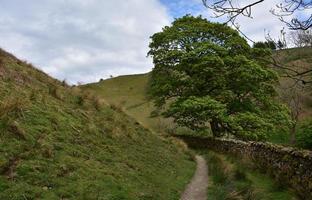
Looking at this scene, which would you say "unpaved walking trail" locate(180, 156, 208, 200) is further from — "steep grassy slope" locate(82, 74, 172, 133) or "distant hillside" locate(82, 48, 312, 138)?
"steep grassy slope" locate(82, 74, 172, 133)

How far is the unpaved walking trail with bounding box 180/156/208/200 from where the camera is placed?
1562 centimetres

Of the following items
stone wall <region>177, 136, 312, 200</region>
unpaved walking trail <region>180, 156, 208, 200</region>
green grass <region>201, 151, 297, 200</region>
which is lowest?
unpaved walking trail <region>180, 156, 208, 200</region>

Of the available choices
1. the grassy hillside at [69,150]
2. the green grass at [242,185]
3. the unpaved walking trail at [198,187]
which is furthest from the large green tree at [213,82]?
the green grass at [242,185]

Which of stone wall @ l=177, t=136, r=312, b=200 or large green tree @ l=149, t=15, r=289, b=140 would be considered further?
large green tree @ l=149, t=15, r=289, b=140

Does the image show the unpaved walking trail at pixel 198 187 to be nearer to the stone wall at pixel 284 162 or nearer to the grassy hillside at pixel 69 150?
the grassy hillside at pixel 69 150

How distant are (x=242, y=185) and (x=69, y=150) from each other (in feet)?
18.9

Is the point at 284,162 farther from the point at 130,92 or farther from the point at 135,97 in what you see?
the point at 130,92

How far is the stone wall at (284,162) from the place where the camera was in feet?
41.4

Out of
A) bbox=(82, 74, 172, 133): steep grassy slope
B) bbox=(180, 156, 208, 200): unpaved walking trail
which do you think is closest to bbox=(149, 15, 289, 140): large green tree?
bbox=(180, 156, 208, 200): unpaved walking trail

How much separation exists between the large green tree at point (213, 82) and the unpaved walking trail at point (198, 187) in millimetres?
12949

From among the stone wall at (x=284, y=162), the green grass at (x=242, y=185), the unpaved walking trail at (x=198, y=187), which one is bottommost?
the unpaved walking trail at (x=198, y=187)

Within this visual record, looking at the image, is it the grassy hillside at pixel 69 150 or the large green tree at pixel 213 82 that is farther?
the large green tree at pixel 213 82

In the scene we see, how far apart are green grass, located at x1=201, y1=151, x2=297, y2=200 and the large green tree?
1519 centimetres

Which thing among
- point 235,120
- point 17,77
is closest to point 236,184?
point 17,77
